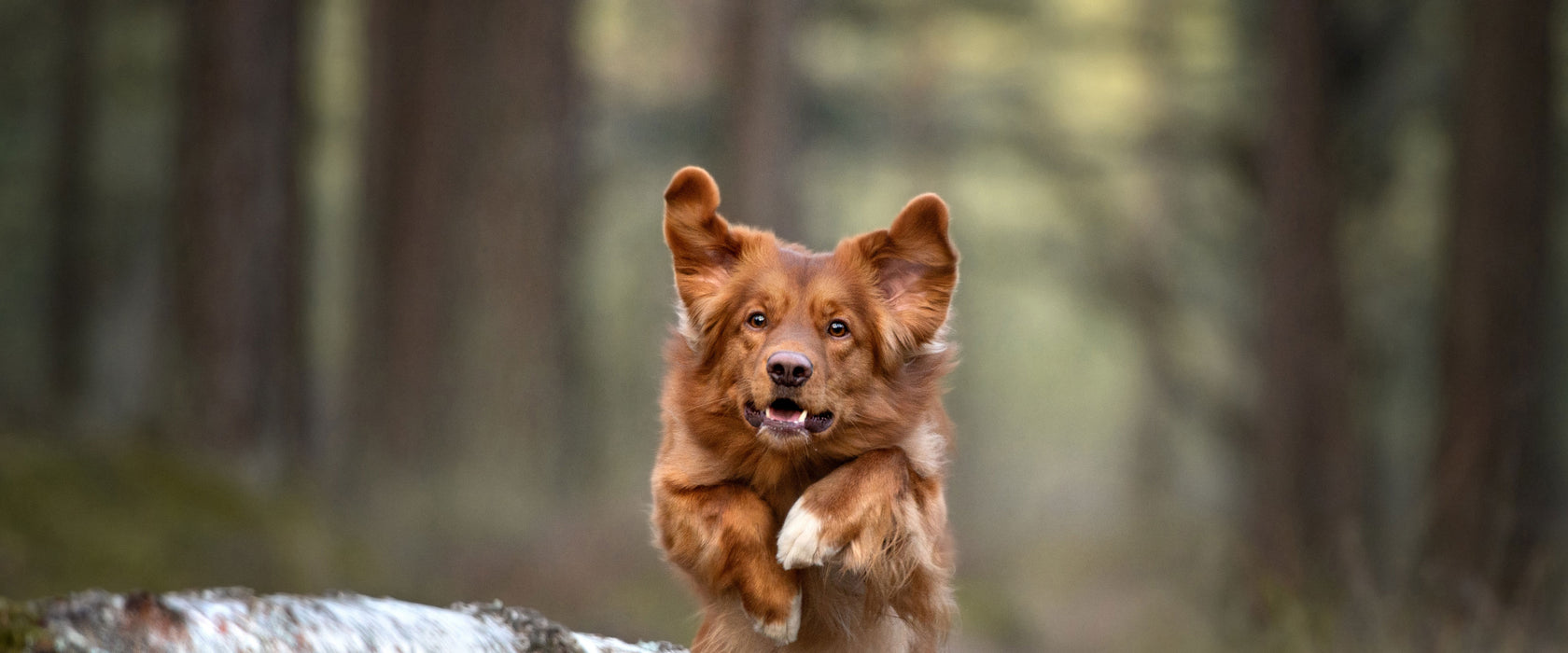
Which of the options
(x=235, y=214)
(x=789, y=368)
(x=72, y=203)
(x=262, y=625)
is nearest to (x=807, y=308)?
→ (x=789, y=368)

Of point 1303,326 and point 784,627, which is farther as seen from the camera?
point 1303,326

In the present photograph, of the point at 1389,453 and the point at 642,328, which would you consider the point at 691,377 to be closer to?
the point at 1389,453

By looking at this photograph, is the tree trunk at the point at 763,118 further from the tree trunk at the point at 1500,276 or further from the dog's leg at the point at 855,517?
the dog's leg at the point at 855,517

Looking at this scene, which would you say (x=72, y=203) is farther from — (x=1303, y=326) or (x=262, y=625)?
(x=262, y=625)

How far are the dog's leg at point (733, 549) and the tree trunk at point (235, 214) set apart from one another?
386 inches


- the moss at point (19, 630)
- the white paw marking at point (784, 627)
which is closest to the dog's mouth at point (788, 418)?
the white paw marking at point (784, 627)

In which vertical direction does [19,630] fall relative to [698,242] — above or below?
below

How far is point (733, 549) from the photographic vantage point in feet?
16.1

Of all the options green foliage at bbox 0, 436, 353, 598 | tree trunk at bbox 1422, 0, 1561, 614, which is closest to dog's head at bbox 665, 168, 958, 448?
green foliage at bbox 0, 436, 353, 598

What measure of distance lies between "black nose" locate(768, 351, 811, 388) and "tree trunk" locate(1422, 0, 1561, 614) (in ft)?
28.6

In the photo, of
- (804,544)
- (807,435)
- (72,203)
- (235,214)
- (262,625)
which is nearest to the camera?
(262,625)

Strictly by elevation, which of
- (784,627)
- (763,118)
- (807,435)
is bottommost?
(784,627)

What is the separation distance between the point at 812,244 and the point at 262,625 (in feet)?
84.8

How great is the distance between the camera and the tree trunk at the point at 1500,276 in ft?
40.2
